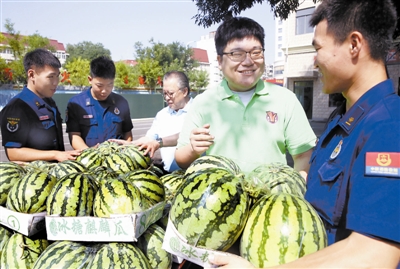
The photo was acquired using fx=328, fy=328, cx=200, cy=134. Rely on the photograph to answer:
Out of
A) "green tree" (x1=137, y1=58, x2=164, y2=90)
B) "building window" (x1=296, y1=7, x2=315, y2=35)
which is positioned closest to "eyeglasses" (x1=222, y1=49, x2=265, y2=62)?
"building window" (x1=296, y1=7, x2=315, y2=35)

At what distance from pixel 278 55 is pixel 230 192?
12808 centimetres

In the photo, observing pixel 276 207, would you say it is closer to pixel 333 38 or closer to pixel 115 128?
pixel 333 38

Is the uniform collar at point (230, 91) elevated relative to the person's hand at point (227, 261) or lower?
elevated

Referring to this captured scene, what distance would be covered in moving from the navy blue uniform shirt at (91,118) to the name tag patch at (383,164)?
3.73 m

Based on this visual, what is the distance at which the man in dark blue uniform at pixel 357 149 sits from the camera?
1.21 metres

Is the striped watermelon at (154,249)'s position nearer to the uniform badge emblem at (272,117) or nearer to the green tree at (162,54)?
the uniform badge emblem at (272,117)

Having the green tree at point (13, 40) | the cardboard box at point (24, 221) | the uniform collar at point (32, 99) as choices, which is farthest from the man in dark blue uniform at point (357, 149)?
the green tree at point (13, 40)

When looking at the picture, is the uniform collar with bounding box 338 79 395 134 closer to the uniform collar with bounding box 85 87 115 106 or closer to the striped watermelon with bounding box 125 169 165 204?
the striped watermelon with bounding box 125 169 165 204

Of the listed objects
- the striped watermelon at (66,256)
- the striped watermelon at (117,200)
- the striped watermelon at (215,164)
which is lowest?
the striped watermelon at (66,256)

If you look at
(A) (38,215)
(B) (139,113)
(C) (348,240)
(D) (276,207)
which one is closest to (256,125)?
(D) (276,207)

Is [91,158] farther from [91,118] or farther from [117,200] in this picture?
[91,118]

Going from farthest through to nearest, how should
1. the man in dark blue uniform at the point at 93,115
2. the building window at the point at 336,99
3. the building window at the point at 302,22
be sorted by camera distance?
the building window at the point at 302,22
the building window at the point at 336,99
the man in dark blue uniform at the point at 93,115

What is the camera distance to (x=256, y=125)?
2.68m

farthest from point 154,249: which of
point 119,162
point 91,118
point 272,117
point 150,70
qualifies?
point 150,70
